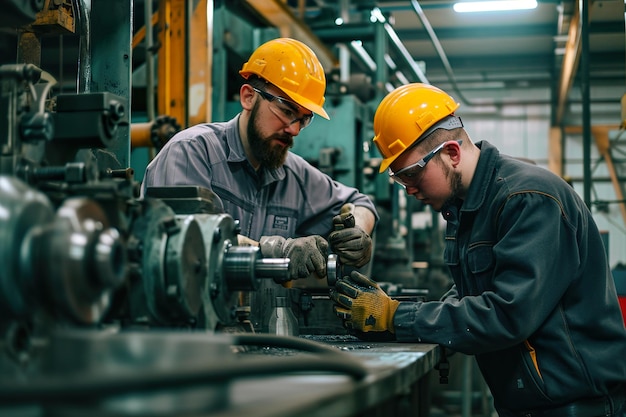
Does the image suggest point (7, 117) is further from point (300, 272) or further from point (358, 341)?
point (358, 341)

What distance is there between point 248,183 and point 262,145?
13 cm

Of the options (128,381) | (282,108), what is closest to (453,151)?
(282,108)

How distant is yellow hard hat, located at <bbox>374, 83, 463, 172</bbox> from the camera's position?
200 cm

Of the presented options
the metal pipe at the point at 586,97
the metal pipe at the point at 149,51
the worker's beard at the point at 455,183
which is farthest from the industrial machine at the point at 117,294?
the metal pipe at the point at 586,97

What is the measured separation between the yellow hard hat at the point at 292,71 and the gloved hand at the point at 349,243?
41 cm

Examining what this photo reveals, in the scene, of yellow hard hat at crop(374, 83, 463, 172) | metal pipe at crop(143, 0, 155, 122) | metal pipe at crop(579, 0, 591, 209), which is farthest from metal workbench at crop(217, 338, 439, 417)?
metal pipe at crop(579, 0, 591, 209)

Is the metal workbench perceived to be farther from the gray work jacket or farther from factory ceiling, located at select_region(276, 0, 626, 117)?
factory ceiling, located at select_region(276, 0, 626, 117)

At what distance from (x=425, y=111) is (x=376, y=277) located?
10.1 ft

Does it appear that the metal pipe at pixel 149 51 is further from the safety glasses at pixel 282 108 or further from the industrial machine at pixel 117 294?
the industrial machine at pixel 117 294

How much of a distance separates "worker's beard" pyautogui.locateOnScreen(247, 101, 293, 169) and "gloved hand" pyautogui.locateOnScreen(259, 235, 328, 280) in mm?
611

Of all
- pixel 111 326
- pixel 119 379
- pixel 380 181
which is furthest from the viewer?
pixel 380 181

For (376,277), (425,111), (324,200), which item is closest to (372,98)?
(376,277)

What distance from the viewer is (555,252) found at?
1.71 metres

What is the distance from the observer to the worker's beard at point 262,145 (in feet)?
7.77
